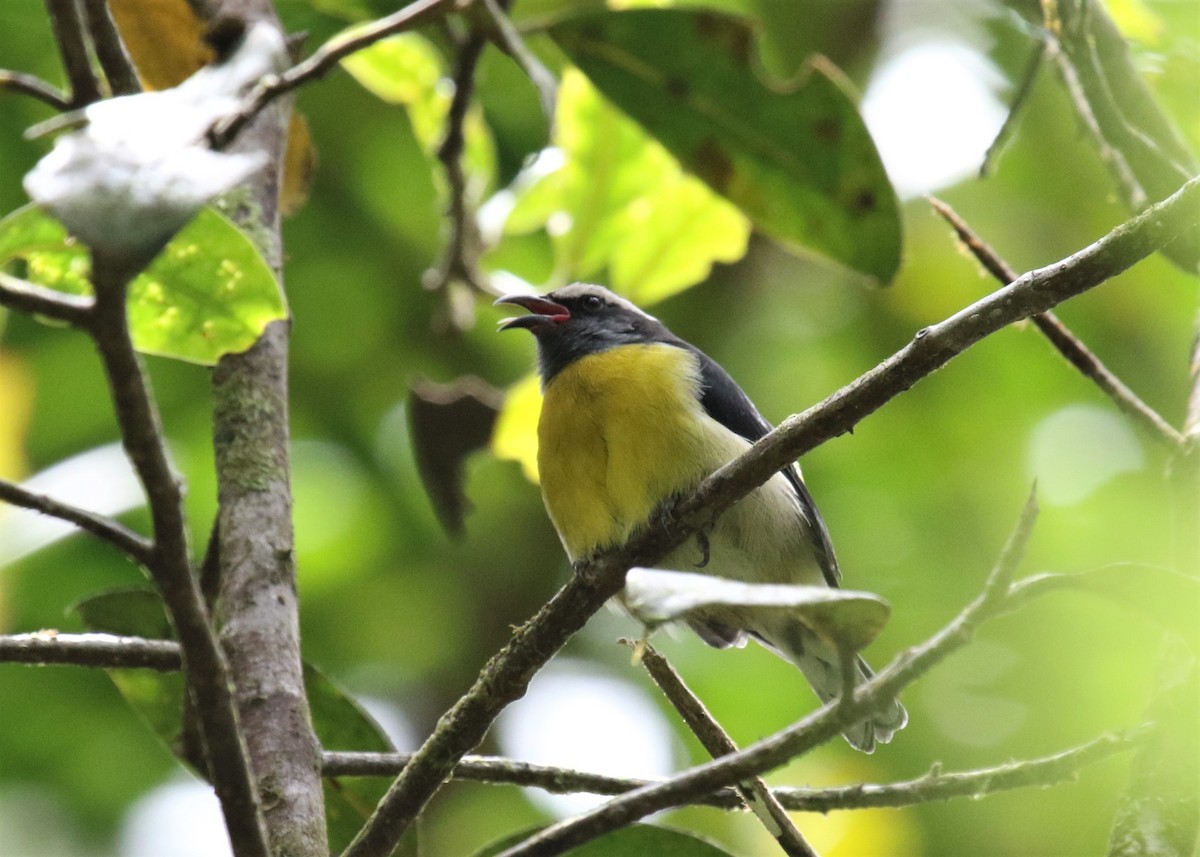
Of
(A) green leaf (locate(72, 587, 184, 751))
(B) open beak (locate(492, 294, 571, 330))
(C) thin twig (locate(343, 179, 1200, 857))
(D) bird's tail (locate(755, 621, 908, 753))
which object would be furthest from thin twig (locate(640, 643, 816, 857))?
(B) open beak (locate(492, 294, 571, 330))

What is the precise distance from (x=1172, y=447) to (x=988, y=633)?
3288mm

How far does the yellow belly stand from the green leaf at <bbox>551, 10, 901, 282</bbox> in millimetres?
620

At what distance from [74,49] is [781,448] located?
1.15 m

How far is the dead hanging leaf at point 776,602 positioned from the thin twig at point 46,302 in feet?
2.62

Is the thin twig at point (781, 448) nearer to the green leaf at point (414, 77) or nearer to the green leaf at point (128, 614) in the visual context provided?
the green leaf at point (128, 614)

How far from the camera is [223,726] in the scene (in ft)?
5.19

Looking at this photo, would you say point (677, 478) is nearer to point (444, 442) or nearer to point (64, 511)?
point (444, 442)

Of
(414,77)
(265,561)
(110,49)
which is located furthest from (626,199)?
(110,49)

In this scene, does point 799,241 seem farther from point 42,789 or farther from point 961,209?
point 42,789

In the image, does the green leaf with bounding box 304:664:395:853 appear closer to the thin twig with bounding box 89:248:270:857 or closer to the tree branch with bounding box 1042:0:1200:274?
the thin twig with bounding box 89:248:270:857

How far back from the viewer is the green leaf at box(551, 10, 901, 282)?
3.83 m

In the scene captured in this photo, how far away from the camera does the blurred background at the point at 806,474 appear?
17.8 feet

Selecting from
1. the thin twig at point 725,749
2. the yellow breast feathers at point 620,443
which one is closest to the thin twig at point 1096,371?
the thin twig at point 725,749

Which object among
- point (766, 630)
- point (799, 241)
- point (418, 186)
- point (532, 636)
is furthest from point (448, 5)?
point (418, 186)
